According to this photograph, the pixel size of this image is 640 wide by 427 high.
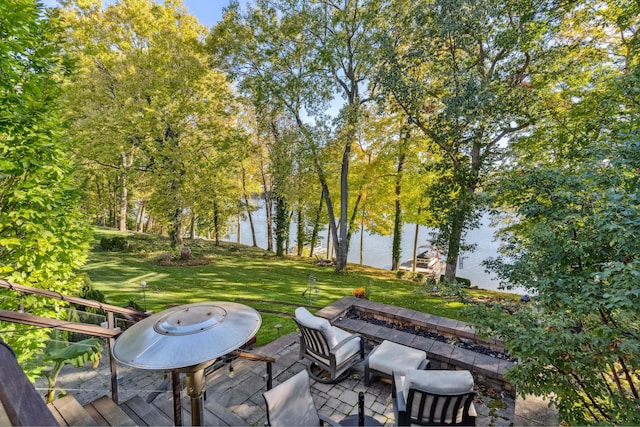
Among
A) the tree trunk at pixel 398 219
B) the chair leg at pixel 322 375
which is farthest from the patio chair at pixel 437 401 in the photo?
the tree trunk at pixel 398 219

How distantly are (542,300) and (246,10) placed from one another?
46.1 ft

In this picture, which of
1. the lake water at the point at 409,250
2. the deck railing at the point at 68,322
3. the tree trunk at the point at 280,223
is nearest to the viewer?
the deck railing at the point at 68,322

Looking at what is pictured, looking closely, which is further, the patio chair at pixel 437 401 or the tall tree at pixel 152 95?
the tall tree at pixel 152 95

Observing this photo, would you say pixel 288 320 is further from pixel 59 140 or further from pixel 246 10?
pixel 246 10

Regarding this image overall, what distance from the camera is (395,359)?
15.1 ft

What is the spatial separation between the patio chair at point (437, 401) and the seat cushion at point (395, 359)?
2.99ft

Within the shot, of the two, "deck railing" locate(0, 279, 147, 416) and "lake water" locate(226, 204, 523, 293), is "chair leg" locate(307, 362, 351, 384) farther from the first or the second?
"lake water" locate(226, 204, 523, 293)

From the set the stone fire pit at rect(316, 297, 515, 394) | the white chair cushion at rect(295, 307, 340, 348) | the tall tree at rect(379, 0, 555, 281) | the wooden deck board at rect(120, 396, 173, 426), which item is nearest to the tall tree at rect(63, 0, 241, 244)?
the tall tree at rect(379, 0, 555, 281)

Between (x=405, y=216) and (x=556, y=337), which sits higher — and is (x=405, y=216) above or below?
above

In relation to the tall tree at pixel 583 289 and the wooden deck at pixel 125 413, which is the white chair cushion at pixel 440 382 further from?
the wooden deck at pixel 125 413

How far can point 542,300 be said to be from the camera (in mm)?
2896

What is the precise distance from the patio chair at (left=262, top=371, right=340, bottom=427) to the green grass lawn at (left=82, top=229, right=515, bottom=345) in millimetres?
2668

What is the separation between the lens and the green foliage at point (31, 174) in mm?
3258

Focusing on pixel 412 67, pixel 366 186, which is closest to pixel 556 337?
pixel 412 67
